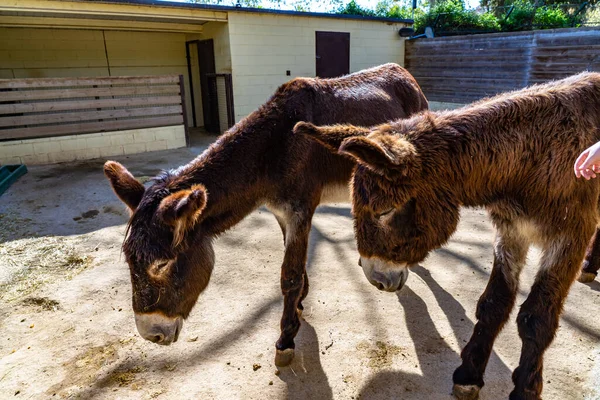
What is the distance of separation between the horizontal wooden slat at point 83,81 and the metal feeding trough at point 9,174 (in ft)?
5.63

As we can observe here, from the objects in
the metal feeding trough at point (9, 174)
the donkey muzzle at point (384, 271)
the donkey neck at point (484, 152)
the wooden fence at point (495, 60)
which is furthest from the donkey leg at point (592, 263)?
the metal feeding trough at point (9, 174)

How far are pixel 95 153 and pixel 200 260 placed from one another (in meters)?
7.69

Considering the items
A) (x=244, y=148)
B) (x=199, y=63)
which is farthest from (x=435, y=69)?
(x=244, y=148)

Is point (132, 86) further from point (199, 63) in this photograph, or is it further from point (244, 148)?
point (244, 148)

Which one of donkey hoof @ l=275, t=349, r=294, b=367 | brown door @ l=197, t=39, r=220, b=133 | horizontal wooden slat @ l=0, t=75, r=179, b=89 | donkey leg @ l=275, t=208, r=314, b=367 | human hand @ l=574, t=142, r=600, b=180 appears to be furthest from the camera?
brown door @ l=197, t=39, r=220, b=133

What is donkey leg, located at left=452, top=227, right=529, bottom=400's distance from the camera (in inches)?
95.7

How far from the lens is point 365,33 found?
1195cm

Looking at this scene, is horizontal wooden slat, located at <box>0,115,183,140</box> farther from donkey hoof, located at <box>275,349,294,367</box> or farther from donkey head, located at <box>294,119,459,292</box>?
donkey head, located at <box>294,119,459,292</box>

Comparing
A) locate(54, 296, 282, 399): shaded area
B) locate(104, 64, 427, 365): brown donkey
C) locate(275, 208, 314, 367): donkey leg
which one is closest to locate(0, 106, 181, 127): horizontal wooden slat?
locate(104, 64, 427, 365): brown donkey

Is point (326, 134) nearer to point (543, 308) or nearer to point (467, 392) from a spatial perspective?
point (543, 308)

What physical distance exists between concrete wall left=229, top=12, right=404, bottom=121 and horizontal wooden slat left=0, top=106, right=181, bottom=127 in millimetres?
1933

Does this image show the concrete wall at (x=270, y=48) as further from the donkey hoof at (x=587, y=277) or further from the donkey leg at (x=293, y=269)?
the donkey hoof at (x=587, y=277)

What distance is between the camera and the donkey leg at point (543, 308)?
208 cm

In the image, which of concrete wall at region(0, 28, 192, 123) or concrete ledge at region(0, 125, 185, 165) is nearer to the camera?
concrete ledge at region(0, 125, 185, 165)
